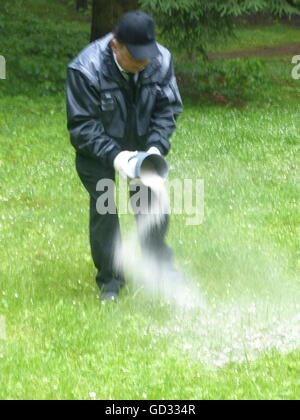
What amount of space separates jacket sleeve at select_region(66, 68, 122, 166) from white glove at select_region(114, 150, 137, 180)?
62 mm

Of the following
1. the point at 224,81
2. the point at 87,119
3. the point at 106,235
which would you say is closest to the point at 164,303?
the point at 106,235

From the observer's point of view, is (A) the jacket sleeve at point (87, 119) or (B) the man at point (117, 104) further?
(A) the jacket sleeve at point (87, 119)

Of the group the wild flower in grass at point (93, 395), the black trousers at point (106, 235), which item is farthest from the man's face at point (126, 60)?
the wild flower in grass at point (93, 395)

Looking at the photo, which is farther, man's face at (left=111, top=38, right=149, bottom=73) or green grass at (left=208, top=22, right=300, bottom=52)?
green grass at (left=208, top=22, right=300, bottom=52)

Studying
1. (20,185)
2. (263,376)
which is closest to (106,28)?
(20,185)

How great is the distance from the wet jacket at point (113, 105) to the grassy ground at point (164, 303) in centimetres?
122

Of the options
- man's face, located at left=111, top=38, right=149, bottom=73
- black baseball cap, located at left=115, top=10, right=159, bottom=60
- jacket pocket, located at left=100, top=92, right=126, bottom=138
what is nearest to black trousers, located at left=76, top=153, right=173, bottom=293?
jacket pocket, located at left=100, top=92, right=126, bottom=138

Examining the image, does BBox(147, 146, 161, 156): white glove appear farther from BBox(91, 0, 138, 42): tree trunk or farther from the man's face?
BBox(91, 0, 138, 42): tree trunk

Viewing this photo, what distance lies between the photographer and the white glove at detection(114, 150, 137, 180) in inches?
230

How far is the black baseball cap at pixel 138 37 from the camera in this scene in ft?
18.8

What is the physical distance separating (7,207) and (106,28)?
868 cm

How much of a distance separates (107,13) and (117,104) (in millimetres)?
11782

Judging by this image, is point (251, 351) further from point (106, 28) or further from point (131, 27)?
point (106, 28)

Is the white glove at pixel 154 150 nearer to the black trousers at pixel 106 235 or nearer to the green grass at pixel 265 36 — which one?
the black trousers at pixel 106 235
